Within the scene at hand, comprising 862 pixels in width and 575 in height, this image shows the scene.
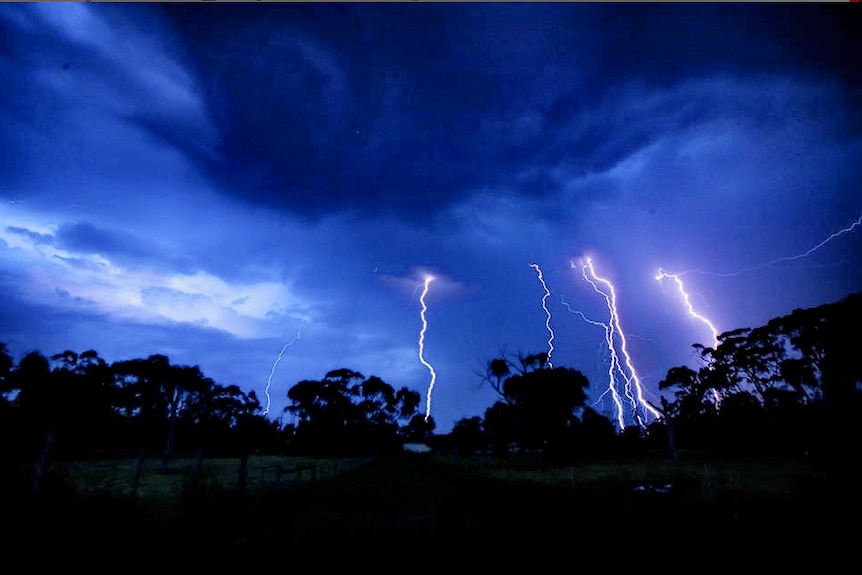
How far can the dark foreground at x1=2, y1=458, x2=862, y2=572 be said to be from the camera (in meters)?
7.17

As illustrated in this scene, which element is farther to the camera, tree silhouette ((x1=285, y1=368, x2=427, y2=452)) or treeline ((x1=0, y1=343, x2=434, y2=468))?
tree silhouette ((x1=285, y1=368, x2=427, y2=452))

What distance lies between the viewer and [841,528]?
8.34 metres

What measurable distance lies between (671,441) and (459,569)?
39743mm

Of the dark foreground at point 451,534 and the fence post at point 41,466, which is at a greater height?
the fence post at point 41,466

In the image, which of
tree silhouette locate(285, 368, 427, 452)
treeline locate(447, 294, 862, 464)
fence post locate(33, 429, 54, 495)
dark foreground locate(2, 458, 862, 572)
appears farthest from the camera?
tree silhouette locate(285, 368, 427, 452)

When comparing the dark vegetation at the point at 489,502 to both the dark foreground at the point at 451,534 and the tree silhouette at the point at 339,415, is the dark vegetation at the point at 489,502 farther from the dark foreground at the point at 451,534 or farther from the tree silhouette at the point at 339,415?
the tree silhouette at the point at 339,415

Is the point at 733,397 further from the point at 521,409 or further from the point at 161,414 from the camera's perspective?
the point at 161,414

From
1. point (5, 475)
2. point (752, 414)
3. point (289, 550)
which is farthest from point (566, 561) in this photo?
point (752, 414)

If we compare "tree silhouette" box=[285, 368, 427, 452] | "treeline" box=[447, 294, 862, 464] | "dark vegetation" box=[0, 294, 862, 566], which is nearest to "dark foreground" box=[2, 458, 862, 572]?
"dark vegetation" box=[0, 294, 862, 566]

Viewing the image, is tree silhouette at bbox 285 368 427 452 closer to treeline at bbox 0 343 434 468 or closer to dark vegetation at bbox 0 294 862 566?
treeline at bbox 0 343 434 468

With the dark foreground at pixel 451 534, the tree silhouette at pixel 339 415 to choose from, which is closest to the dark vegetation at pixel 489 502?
the dark foreground at pixel 451 534

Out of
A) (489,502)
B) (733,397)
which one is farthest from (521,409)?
(489,502)

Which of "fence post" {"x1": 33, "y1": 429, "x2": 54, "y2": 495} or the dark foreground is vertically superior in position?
"fence post" {"x1": 33, "y1": 429, "x2": 54, "y2": 495}

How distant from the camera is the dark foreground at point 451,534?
23.5 ft
